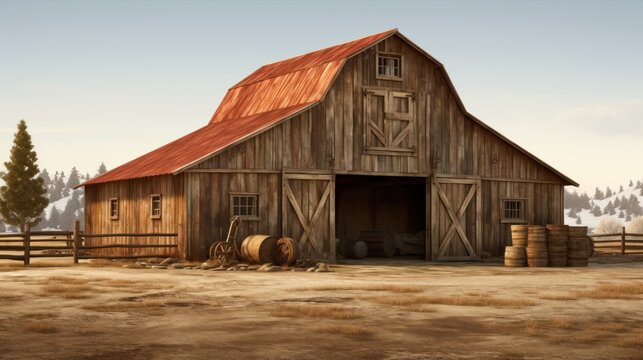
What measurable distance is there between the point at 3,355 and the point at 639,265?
24873 mm

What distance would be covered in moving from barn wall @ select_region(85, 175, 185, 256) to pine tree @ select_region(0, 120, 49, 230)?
117 feet

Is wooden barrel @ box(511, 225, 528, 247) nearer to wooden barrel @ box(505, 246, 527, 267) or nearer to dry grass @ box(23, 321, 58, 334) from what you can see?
wooden barrel @ box(505, 246, 527, 267)

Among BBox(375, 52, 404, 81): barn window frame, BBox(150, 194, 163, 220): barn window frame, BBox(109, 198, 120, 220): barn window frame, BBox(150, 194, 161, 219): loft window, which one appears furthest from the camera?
BBox(109, 198, 120, 220): barn window frame

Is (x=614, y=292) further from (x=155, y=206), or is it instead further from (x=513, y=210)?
(x=155, y=206)

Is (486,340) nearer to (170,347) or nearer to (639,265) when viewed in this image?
(170,347)

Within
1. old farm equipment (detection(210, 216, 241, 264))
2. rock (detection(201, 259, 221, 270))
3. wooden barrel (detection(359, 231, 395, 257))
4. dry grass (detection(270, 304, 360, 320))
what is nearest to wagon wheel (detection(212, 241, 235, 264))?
old farm equipment (detection(210, 216, 241, 264))

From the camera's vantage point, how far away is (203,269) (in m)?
26.2

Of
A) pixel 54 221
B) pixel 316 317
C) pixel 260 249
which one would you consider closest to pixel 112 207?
pixel 260 249

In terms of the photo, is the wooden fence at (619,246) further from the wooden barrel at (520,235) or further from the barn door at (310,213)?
the barn door at (310,213)

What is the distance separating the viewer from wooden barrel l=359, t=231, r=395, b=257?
35781 millimetres

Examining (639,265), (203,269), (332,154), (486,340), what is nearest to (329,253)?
(332,154)

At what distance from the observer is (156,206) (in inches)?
1200

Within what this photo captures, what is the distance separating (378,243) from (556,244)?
8539mm

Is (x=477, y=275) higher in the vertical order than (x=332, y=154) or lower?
lower
